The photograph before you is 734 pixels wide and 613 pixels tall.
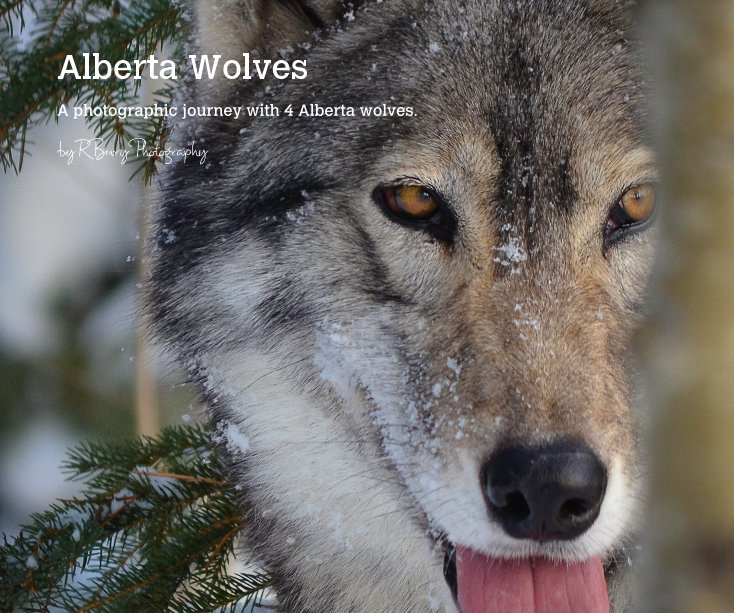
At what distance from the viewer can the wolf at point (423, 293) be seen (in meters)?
1.55

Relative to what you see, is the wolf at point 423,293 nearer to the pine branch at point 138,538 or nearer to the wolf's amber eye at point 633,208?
the wolf's amber eye at point 633,208

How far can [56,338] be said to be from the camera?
18.0 ft

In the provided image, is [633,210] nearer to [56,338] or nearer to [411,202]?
[411,202]

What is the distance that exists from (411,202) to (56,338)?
415 centimetres

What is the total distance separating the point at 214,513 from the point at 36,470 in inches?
126

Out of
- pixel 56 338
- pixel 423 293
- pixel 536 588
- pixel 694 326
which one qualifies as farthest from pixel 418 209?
pixel 56 338

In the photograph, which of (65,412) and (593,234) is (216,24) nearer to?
(593,234)

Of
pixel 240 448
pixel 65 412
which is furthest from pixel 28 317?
pixel 240 448

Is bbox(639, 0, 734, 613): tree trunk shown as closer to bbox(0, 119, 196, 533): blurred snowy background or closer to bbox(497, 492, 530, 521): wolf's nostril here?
bbox(497, 492, 530, 521): wolf's nostril

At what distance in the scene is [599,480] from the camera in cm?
146

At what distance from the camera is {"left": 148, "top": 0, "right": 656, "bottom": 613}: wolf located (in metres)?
1.55

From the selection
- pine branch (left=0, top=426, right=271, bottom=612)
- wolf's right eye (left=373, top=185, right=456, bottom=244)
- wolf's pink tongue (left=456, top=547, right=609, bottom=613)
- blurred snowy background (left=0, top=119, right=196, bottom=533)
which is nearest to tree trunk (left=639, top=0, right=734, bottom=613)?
wolf's pink tongue (left=456, top=547, right=609, bottom=613)

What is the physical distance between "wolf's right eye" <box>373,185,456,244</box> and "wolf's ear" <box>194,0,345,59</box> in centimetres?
56

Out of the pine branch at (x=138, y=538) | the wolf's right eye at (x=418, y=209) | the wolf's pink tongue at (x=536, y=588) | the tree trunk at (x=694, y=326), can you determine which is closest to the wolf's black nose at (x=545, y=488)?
the wolf's pink tongue at (x=536, y=588)
